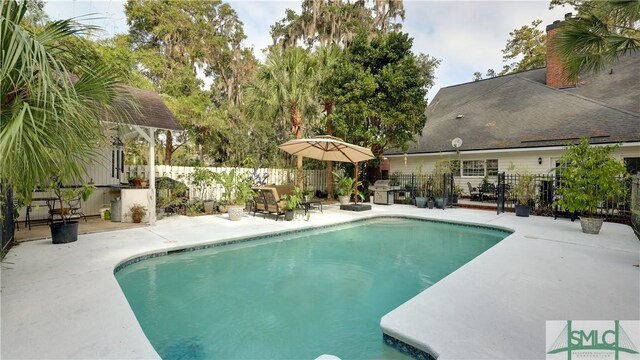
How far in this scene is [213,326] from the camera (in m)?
3.47

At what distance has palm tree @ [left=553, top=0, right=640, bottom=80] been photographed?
17.9ft

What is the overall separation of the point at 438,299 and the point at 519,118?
1538 cm

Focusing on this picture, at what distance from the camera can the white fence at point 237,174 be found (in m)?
11.2

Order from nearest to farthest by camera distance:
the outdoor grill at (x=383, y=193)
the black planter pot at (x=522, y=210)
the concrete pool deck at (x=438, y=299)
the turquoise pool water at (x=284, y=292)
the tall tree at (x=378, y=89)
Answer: the concrete pool deck at (x=438, y=299) → the turquoise pool water at (x=284, y=292) → the black planter pot at (x=522, y=210) → the tall tree at (x=378, y=89) → the outdoor grill at (x=383, y=193)

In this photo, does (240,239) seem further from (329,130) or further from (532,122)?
(532,122)

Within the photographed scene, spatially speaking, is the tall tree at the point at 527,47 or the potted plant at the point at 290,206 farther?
the tall tree at the point at 527,47

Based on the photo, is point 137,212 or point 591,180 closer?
point 591,180

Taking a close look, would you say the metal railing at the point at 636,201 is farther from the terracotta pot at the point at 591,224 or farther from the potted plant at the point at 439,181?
the potted plant at the point at 439,181

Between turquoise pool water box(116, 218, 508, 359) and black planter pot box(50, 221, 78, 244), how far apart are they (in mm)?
2120

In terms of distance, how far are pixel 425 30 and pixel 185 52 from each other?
15.3m

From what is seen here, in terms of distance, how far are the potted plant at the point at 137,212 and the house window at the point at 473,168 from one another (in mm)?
15842

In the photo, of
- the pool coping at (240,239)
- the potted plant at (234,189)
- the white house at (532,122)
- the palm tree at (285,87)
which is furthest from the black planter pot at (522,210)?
the potted plant at (234,189)

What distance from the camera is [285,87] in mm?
12453

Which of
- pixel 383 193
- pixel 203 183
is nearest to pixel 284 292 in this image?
pixel 203 183
